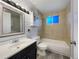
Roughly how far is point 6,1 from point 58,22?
3.23 metres

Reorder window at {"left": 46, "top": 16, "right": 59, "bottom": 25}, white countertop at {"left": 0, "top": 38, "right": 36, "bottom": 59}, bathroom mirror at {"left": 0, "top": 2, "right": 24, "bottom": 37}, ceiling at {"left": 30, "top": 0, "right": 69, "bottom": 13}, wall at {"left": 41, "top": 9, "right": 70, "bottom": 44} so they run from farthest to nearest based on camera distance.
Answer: window at {"left": 46, "top": 16, "right": 59, "bottom": 25}
wall at {"left": 41, "top": 9, "right": 70, "bottom": 44}
ceiling at {"left": 30, "top": 0, "right": 69, "bottom": 13}
bathroom mirror at {"left": 0, "top": 2, "right": 24, "bottom": 37}
white countertop at {"left": 0, "top": 38, "right": 36, "bottom": 59}

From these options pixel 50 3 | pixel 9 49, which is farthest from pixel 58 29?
pixel 9 49

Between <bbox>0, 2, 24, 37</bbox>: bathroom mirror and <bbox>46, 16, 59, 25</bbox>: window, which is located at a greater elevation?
<bbox>46, 16, 59, 25</bbox>: window

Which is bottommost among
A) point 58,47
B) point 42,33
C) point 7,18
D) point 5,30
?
point 58,47

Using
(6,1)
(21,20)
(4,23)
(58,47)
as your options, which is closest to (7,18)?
(4,23)

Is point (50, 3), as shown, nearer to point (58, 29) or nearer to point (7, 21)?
point (58, 29)

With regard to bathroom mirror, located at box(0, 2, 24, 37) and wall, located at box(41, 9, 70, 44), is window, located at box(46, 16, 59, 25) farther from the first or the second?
bathroom mirror, located at box(0, 2, 24, 37)

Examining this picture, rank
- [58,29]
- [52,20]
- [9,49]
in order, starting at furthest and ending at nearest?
[52,20] → [58,29] → [9,49]

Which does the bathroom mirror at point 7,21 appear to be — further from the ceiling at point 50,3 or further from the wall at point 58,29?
the wall at point 58,29

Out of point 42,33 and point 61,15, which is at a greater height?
point 61,15

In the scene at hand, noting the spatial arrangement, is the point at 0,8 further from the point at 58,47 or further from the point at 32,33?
the point at 58,47

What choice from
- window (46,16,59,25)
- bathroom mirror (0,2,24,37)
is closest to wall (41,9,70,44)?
window (46,16,59,25)

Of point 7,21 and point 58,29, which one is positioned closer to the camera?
point 7,21

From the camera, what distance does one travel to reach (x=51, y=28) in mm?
4363
